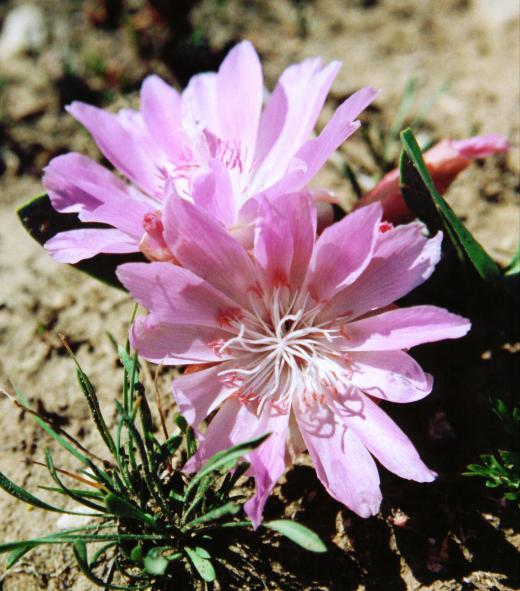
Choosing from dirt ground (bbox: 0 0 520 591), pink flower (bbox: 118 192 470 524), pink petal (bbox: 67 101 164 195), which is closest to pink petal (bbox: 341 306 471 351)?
pink flower (bbox: 118 192 470 524)

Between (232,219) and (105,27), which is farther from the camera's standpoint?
(105,27)

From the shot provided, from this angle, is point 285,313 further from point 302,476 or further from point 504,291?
point 504,291

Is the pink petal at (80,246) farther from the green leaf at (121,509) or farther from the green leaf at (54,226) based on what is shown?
the green leaf at (121,509)

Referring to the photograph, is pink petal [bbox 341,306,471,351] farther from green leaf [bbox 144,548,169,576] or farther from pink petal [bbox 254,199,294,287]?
green leaf [bbox 144,548,169,576]

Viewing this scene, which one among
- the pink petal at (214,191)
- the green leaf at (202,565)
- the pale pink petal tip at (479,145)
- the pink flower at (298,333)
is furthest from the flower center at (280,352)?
the pale pink petal tip at (479,145)

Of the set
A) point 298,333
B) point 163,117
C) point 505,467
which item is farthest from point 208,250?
point 505,467

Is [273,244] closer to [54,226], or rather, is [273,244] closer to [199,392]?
[199,392]

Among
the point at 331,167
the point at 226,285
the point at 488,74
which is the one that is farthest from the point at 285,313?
the point at 488,74
